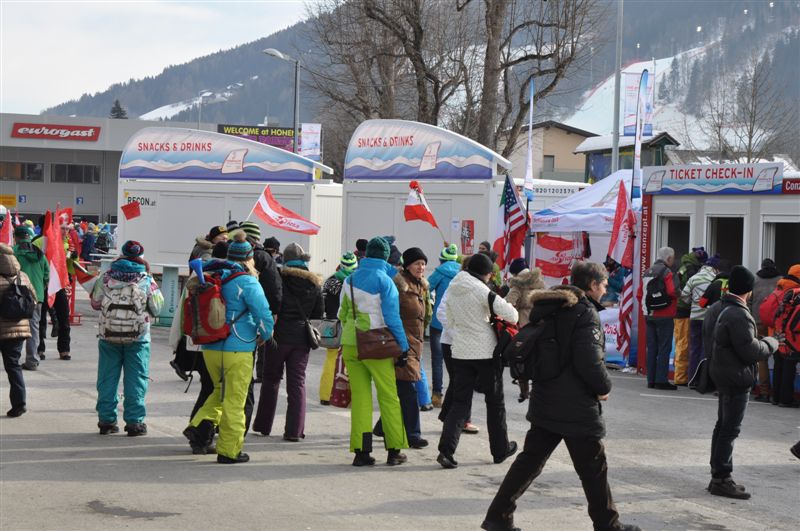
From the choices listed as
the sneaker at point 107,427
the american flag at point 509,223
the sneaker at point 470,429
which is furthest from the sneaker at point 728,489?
the american flag at point 509,223

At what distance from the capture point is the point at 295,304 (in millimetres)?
9625

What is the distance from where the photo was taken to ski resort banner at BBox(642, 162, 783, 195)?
14.7 meters

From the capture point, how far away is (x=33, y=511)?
23.5 feet

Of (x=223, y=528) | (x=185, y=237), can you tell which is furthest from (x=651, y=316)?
(x=185, y=237)

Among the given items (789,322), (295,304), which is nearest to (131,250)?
(295,304)

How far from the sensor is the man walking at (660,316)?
14414 mm

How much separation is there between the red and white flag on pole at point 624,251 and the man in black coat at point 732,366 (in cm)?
762

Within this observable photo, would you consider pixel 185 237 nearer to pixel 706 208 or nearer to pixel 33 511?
pixel 706 208

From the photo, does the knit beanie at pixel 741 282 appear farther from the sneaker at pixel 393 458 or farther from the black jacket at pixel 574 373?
the sneaker at pixel 393 458

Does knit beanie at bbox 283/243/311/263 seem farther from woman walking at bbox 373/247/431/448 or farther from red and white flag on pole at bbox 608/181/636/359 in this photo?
red and white flag on pole at bbox 608/181/636/359

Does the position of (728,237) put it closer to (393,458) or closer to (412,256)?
(412,256)

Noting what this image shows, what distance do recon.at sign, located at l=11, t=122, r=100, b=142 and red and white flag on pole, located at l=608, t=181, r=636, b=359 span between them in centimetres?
5357

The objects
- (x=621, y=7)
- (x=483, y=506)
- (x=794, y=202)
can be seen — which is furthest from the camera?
(x=621, y=7)

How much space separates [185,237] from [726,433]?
16010mm
